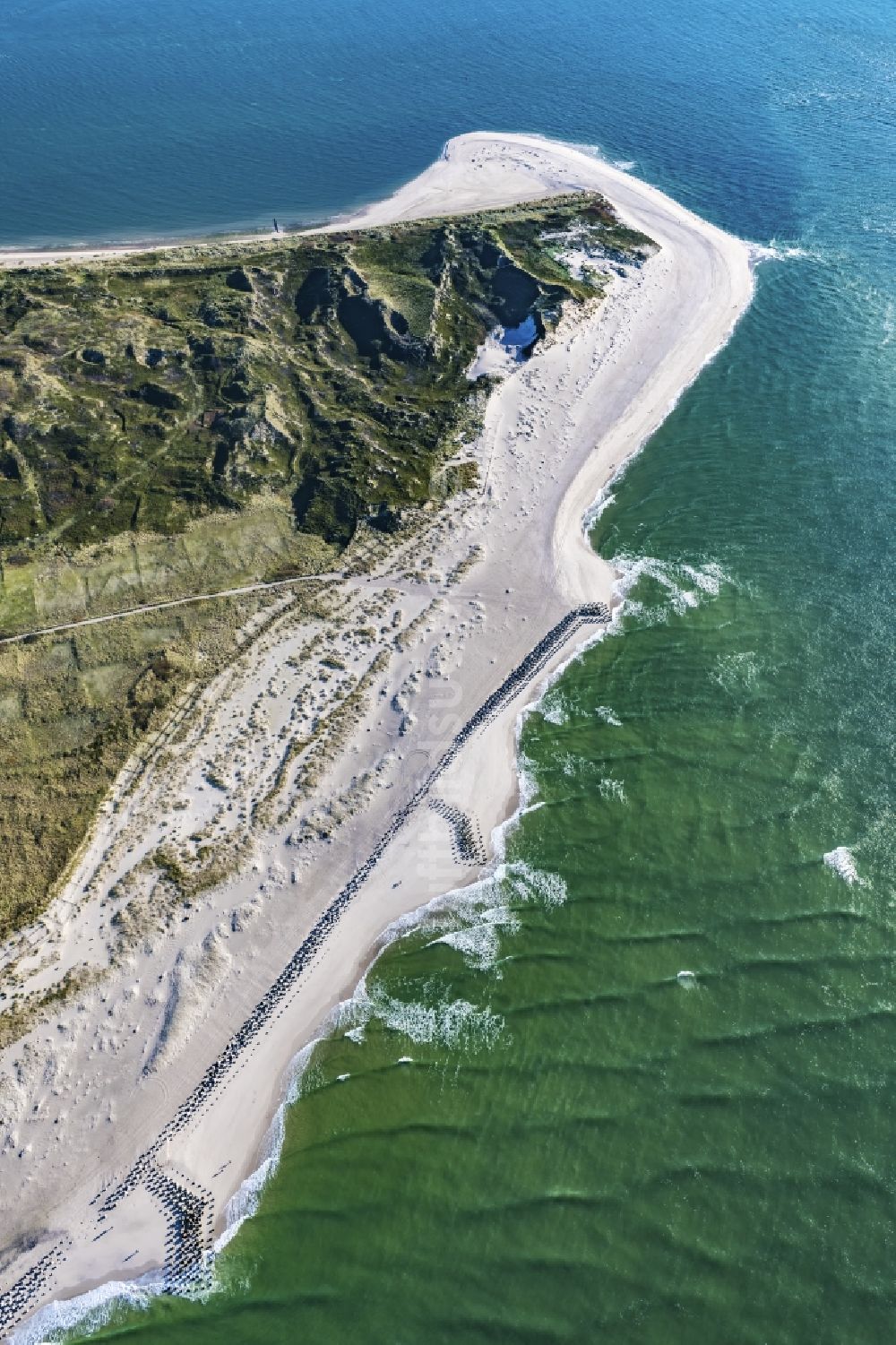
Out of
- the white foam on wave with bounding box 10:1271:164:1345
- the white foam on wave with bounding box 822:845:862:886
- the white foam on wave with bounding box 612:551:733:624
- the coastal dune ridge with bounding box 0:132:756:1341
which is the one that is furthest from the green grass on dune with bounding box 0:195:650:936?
the white foam on wave with bounding box 822:845:862:886

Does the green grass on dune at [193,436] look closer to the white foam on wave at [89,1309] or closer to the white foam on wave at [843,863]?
the white foam on wave at [89,1309]

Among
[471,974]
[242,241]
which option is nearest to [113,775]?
[471,974]

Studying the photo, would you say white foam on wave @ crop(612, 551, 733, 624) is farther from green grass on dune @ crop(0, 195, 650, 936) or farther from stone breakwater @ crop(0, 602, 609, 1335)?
stone breakwater @ crop(0, 602, 609, 1335)

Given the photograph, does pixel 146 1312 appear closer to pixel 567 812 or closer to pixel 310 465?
pixel 567 812

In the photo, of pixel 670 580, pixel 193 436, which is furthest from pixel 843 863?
pixel 193 436

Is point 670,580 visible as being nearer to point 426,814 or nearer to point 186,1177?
point 426,814

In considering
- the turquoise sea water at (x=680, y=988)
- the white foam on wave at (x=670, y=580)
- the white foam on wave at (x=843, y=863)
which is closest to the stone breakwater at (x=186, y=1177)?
the turquoise sea water at (x=680, y=988)

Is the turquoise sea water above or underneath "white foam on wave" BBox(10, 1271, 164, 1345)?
above
